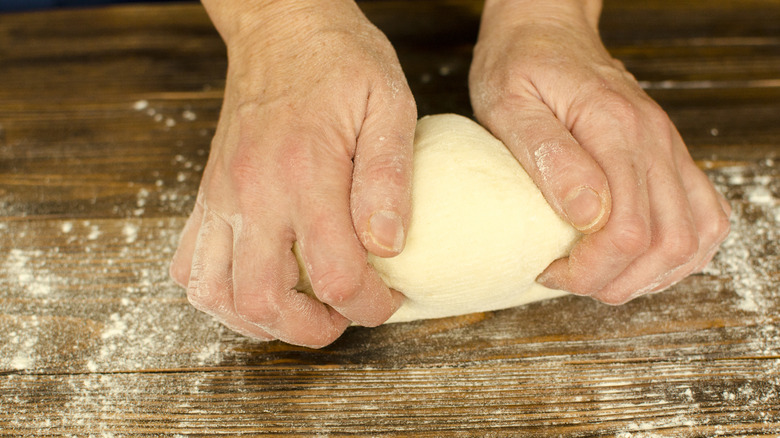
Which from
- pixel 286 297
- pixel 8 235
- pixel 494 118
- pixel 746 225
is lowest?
pixel 8 235

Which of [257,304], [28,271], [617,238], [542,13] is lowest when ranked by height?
[28,271]

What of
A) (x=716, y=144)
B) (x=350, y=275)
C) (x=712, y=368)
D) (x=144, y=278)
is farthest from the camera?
(x=716, y=144)

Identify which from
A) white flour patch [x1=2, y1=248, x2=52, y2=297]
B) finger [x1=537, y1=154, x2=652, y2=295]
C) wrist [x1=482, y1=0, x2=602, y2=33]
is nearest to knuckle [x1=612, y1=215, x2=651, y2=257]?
finger [x1=537, y1=154, x2=652, y2=295]

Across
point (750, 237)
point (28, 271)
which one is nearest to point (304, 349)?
point (28, 271)

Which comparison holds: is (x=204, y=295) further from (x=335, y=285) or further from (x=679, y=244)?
(x=679, y=244)

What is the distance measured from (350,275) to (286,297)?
0.13 metres

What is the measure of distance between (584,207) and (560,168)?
0.24 ft

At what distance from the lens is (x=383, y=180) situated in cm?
87

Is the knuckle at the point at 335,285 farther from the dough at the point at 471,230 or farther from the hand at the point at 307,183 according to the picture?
the dough at the point at 471,230

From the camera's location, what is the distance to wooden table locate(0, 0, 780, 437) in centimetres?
101

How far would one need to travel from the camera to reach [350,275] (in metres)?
0.86

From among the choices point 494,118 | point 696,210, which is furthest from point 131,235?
point 696,210

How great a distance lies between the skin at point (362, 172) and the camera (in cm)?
88

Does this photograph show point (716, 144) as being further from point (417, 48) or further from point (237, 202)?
point (237, 202)
